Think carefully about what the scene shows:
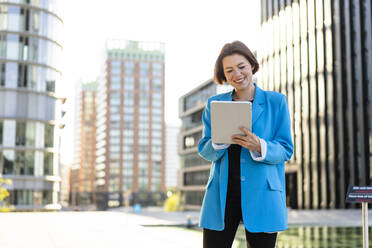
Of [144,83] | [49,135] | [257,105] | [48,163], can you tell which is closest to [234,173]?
[257,105]

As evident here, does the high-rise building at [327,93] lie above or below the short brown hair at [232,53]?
above

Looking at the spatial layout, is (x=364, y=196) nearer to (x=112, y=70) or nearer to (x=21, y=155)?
(x=21, y=155)

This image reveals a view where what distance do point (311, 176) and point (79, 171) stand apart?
144343 millimetres

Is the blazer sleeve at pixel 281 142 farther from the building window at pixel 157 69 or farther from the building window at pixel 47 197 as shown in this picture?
the building window at pixel 157 69

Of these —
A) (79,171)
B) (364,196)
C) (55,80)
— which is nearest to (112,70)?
(79,171)

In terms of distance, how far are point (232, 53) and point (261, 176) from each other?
0.62m

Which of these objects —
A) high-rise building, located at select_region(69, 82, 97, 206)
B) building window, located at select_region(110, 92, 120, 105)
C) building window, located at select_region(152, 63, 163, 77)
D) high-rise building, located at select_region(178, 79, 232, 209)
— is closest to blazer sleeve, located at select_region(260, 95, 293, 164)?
high-rise building, located at select_region(178, 79, 232, 209)

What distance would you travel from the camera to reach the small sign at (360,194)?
16.7ft

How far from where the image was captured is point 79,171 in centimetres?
17750

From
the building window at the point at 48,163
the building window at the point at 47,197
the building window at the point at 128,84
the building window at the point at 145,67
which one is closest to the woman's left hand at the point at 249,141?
the building window at the point at 47,197

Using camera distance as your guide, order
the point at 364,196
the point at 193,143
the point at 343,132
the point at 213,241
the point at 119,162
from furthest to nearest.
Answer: the point at 119,162
the point at 193,143
the point at 343,132
the point at 364,196
the point at 213,241

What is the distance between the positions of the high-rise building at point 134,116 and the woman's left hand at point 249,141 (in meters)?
139

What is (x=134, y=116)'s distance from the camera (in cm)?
14400

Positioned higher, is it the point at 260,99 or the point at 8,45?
the point at 8,45
